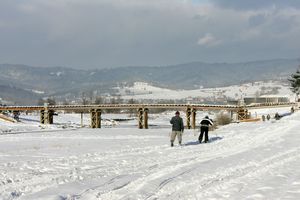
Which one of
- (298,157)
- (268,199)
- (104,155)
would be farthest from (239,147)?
(268,199)

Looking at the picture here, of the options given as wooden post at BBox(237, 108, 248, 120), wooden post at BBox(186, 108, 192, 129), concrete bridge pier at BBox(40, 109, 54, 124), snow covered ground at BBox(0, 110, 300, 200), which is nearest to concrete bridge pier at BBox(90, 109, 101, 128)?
concrete bridge pier at BBox(40, 109, 54, 124)

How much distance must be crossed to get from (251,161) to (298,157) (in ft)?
10.0

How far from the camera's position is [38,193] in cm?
1298

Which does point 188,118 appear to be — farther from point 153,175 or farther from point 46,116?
point 153,175

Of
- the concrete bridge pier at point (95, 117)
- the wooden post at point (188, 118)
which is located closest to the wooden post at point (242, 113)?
the wooden post at point (188, 118)

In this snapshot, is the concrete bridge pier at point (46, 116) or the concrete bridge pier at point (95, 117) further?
the concrete bridge pier at point (95, 117)

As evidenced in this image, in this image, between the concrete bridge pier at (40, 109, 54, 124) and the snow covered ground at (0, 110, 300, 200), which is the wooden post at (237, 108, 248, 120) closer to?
the concrete bridge pier at (40, 109, 54, 124)

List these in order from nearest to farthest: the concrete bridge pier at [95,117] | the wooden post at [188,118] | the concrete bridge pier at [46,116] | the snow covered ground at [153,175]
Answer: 1. the snow covered ground at [153,175]
2. the wooden post at [188,118]
3. the concrete bridge pier at [46,116]
4. the concrete bridge pier at [95,117]

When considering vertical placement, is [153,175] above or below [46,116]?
below

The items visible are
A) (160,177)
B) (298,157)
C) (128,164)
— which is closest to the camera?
(160,177)

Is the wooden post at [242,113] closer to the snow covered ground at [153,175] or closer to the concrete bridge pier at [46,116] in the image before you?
the concrete bridge pier at [46,116]

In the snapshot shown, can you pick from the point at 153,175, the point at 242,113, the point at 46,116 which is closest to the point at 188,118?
the point at 242,113

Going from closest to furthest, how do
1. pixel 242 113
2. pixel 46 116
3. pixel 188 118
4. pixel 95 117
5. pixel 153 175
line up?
pixel 153 175, pixel 242 113, pixel 188 118, pixel 46 116, pixel 95 117

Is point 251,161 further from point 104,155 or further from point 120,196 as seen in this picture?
point 120,196
